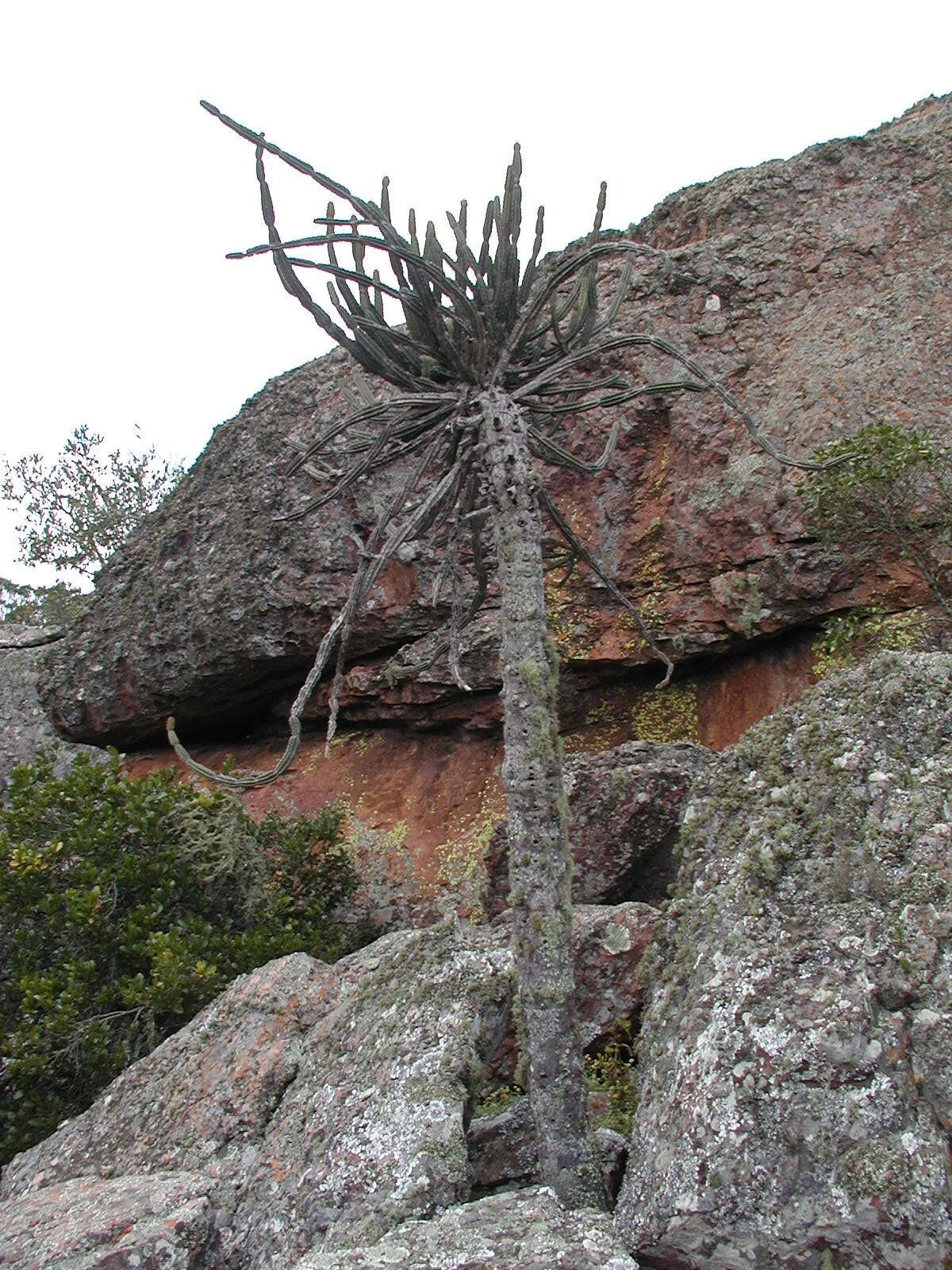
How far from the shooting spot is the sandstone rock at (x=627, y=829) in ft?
22.4

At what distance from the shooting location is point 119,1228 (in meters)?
4.20

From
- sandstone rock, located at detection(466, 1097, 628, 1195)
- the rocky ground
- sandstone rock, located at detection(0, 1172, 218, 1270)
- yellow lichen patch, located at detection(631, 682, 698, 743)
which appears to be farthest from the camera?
yellow lichen patch, located at detection(631, 682, 698, 743)

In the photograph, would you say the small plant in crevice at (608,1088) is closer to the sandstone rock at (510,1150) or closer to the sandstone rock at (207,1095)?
the sandstone rock at (510,1150)

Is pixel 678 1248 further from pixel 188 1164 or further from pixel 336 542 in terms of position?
pixel 336 542

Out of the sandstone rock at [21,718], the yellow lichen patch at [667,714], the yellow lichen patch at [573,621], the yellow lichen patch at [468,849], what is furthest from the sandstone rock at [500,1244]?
the sandstone rock at [21,718]

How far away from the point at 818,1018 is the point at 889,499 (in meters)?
4.95

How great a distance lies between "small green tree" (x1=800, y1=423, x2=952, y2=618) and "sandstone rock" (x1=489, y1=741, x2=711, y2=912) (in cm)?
225

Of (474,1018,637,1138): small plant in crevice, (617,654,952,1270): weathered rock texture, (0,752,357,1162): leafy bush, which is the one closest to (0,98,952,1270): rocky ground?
(617,654,952,1270): weathered rock texture

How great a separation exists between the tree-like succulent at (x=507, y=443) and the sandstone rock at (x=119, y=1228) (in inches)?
60.1

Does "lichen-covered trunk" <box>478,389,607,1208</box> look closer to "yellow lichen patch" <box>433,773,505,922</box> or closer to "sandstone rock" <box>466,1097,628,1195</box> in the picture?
"sandstone rock" <box>466,1097,628,1195</box>

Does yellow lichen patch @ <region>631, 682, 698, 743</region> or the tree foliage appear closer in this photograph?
yellow lichen patch @ <region>631, 682, 698, 743</region>

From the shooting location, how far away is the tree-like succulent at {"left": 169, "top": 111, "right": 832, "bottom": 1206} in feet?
14.2

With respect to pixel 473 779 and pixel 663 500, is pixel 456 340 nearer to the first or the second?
pixel 663 500

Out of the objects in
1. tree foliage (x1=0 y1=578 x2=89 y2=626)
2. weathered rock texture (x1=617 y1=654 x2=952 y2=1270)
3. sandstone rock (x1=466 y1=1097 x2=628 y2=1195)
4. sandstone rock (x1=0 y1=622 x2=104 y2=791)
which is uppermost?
tree foliage (x1=0 y1=578 x2=89 y2=626)
